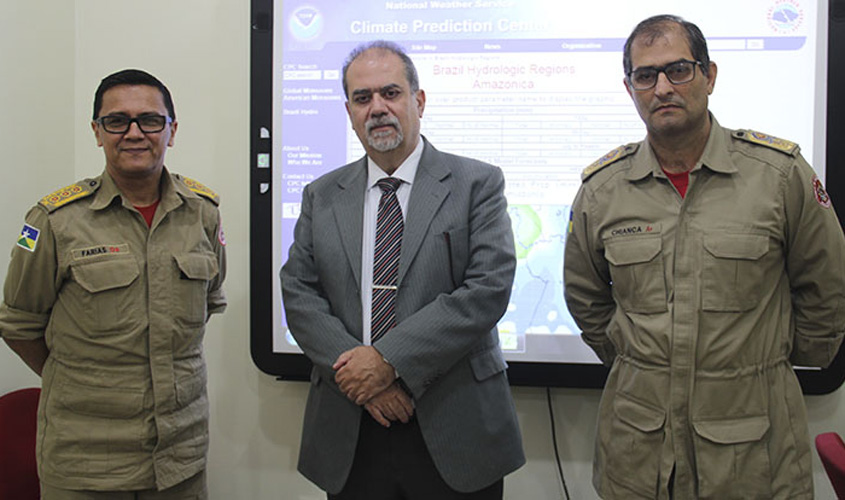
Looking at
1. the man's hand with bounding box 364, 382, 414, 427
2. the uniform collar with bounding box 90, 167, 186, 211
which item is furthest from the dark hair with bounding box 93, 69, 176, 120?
the man's hand with bounding box 364, 382, 414, 427

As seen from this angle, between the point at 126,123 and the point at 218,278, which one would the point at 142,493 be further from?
the point at 126,123

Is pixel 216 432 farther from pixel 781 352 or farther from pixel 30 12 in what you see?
pixel 781 352

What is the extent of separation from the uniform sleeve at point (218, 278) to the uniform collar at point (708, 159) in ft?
4.01

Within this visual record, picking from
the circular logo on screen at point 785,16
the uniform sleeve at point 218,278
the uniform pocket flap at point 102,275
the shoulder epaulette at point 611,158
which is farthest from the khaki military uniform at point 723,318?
the uniform pocket flap at point 102,275

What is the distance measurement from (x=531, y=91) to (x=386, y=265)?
1077mm

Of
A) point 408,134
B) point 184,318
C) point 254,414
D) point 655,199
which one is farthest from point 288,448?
point 655,199

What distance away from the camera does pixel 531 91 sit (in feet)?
7.52

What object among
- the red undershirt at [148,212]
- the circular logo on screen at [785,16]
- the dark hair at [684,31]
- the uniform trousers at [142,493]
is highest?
the circular logo on screen at [785,16]

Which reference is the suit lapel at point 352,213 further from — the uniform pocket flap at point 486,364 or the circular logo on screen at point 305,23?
the circular logo on screen at point 305,23

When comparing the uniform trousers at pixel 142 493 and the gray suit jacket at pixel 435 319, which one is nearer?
the gray suit jacket at pixel 435 319

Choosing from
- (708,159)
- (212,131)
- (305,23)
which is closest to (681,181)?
(708,159)

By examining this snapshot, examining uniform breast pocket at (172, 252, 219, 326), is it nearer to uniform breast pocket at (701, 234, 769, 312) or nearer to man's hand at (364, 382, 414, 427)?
man's hand at (364, 382, 414, 427)

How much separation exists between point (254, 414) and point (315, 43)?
1509 mm

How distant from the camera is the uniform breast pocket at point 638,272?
4.93ft
